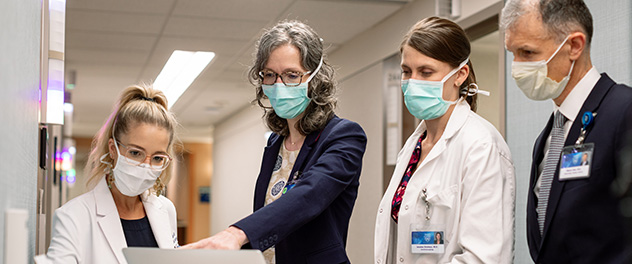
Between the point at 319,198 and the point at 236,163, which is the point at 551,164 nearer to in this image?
the point at 319,198

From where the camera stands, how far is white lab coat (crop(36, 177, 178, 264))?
1694 mm

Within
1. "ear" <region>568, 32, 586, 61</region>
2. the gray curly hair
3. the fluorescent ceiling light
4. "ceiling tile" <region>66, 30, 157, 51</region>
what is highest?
"ceiling tile" <region>66, 30, 157, 51</region>

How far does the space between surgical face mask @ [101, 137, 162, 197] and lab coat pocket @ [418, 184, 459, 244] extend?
83 centimetres

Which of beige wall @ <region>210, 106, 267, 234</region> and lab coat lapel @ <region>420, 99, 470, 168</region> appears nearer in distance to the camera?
lab coat lapel @ <region>420, 99, 470, 168</region>

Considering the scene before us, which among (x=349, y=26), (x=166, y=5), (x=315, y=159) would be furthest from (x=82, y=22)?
(x=315, y=159)

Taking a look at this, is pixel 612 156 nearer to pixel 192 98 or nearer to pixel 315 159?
pixel 315 159

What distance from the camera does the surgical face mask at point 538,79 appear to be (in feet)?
5.42

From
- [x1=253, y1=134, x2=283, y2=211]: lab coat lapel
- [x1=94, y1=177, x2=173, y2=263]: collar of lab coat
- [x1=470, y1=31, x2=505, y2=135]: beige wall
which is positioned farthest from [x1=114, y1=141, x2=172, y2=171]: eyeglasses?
[x1=470, y1=31, x2=505, y2=135]: beige wall

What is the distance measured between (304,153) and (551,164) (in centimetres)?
69

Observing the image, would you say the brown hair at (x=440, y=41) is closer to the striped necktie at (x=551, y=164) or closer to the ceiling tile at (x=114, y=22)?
the striped necktie at (x=551, y=164)

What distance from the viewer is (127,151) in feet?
6.47

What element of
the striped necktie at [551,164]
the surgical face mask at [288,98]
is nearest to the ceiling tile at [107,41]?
the surgical face mask at [288,98]

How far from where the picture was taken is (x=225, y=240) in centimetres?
140

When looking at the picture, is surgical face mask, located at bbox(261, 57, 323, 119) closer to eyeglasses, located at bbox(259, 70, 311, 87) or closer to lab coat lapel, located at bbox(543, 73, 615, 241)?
eyeglasses, located at bbox(259, 70, 311, 87)
